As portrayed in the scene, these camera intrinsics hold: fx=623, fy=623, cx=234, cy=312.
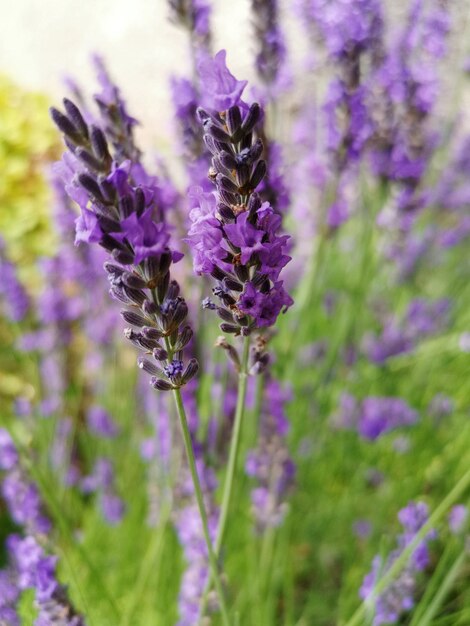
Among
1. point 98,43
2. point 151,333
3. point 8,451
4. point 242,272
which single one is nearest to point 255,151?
point 242,272

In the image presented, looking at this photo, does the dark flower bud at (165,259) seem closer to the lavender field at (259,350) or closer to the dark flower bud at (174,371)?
the lavender field at (259,350)

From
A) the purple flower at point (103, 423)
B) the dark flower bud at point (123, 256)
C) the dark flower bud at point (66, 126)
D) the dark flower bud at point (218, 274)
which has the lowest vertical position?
the dark flower bud at point (123, 256)

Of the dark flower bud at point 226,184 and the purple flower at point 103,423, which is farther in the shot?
the purple flower at point 103,423

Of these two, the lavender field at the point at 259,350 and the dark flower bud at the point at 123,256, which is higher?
the lavender field at the point at 259,350

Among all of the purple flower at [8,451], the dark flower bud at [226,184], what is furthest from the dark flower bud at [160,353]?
the purple flower at [8,451]

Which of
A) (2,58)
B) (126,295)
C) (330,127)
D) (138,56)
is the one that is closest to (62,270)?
(330,127)

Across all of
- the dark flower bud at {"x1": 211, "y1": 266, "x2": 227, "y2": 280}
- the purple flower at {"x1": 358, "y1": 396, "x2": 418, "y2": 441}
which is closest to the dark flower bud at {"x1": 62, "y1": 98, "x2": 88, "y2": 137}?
the dark flower bud at {"x1": 211, "y1": 266, "x2": 227, "y2": 280}

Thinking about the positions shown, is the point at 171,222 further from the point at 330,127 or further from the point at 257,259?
the point at 257,259

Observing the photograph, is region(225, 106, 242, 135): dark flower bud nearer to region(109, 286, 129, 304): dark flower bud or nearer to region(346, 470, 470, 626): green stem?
region(109, 286, 129, 304): dark flower bud
